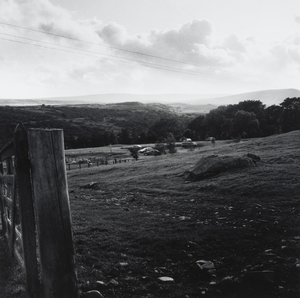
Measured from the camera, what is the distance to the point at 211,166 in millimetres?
17859

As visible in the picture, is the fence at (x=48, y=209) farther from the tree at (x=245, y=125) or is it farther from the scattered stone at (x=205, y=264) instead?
the tree at (x=245, y=125)

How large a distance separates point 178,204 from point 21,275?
7703mm

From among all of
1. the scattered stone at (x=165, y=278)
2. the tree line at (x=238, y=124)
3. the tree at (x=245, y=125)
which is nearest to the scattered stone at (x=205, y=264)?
the scattered stone at (x=165, y=278)

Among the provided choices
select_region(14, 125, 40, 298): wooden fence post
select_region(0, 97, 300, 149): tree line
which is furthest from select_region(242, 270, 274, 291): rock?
select_region(0, 97, 300, 149): tree line

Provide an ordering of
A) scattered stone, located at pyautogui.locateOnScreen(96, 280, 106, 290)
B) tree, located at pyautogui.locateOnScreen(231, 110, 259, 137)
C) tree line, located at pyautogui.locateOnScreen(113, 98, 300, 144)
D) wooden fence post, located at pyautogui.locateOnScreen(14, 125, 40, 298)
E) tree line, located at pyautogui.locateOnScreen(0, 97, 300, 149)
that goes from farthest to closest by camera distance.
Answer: tree line, located at pyautogui.locateOnScreen(0, 97, 300, 149) < tree line, located at pyautogui.locateOnScreen(113, 98, 300, 144) < tree, located at pyautogui.locateOnScreen(231, 110, 259, 137) < scattered stone, located at pyautogui.locateOnScreen(96, 280, 106, 290) < wooden fence post, located at pyautogui.locateOnScreen(14, 125, 40, 298)

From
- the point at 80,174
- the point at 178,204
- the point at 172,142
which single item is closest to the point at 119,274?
the point at 178,204

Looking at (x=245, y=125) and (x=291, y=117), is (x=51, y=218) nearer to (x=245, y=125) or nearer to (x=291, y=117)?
(x=245, y=125)

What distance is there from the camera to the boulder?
1763 cm

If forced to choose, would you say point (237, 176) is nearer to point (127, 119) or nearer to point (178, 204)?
point (178, 204)

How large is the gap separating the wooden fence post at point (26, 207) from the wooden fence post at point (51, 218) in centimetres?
18

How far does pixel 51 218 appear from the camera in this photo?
11.4 ft

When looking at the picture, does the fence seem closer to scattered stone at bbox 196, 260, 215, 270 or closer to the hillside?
scattered stone at bbox 196, 260, 215, 270

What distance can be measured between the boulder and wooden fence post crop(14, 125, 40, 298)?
14351 mm

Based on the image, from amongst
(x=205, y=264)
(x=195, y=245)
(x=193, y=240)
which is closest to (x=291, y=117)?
(x=193, y=240)
